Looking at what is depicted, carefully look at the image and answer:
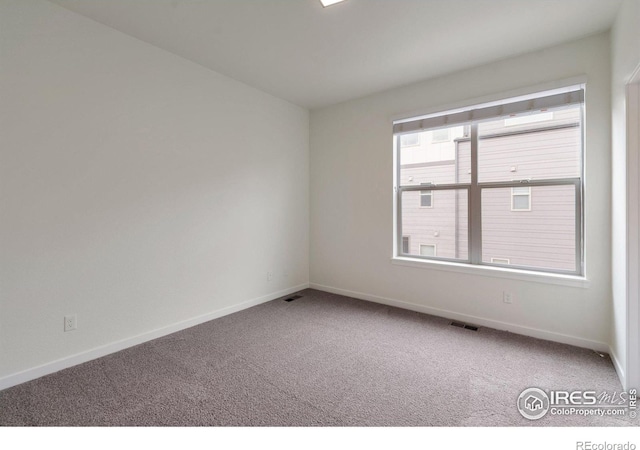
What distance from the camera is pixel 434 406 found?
1.81m

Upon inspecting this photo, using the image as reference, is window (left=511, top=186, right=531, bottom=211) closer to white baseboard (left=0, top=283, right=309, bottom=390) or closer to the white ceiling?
the white ceiling

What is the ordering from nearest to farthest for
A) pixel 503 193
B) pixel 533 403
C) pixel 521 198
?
1. pixel 533 403
2. pixel 521 198
3. pixel 503 193

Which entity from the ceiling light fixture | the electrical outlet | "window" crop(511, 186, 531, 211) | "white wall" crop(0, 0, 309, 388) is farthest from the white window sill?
the electrical outlet

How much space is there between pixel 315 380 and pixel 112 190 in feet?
7.48

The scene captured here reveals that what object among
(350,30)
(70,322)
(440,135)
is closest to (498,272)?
(440,135)

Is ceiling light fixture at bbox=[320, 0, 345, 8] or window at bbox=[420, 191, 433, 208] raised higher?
ceiling light fixture at bbox=[320, 0, 345, 8]

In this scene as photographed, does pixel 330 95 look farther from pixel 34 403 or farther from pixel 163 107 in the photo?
pixel 34 403

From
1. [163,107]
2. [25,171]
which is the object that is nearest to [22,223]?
[25,171]

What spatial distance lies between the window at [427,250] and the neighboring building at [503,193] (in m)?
0.01

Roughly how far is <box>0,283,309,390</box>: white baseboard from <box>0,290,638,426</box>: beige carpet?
0.07 metres

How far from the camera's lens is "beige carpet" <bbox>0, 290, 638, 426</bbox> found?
1.72 meters

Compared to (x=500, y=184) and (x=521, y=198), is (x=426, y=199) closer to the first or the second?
(x=500, y=184)

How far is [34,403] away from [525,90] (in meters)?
4.59

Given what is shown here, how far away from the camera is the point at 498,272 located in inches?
118
